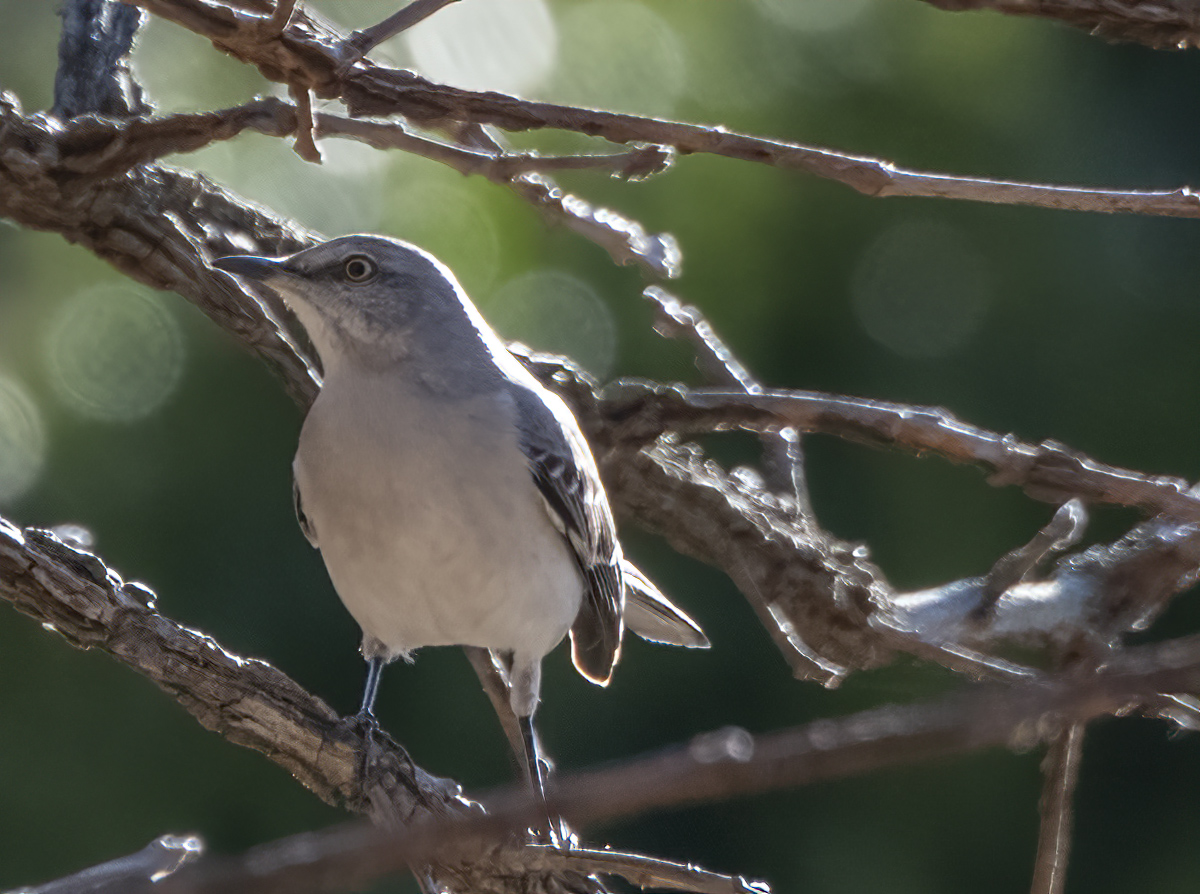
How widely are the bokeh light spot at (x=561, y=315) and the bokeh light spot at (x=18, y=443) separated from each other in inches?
59.0

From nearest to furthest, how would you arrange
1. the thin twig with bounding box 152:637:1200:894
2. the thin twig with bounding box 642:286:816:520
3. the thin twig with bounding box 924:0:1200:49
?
the thin twig with bounding box 152:637:1200:894 → the thin twig with bounding box 924:0:1200:49 → the thin twig with bounding box 642:286:816:520

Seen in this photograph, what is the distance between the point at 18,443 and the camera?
4.07 meters

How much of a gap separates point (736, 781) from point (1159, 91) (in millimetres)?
4865

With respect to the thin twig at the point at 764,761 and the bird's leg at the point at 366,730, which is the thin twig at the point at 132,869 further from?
the thin twig at the point at 764,761

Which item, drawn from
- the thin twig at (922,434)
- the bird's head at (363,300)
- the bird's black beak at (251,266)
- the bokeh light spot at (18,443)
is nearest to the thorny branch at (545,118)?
the thin twig at (922,434)

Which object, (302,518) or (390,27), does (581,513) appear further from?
(390,27)

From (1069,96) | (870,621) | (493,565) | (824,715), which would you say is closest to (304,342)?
(493,565)

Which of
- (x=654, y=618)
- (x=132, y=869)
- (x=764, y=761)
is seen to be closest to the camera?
(x=764, y=761)

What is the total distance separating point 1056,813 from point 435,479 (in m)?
1.29

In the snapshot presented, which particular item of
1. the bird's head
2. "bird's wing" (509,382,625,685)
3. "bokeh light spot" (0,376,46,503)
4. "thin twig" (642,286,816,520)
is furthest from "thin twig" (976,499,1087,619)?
"bokeh light spot" (0,376,46,503)

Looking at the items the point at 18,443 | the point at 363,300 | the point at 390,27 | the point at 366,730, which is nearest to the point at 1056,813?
the point at 366,730

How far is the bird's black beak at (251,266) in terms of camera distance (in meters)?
2.65

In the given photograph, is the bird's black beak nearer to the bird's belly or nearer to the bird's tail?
the bird's belly

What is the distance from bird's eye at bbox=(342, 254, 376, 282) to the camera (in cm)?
289
